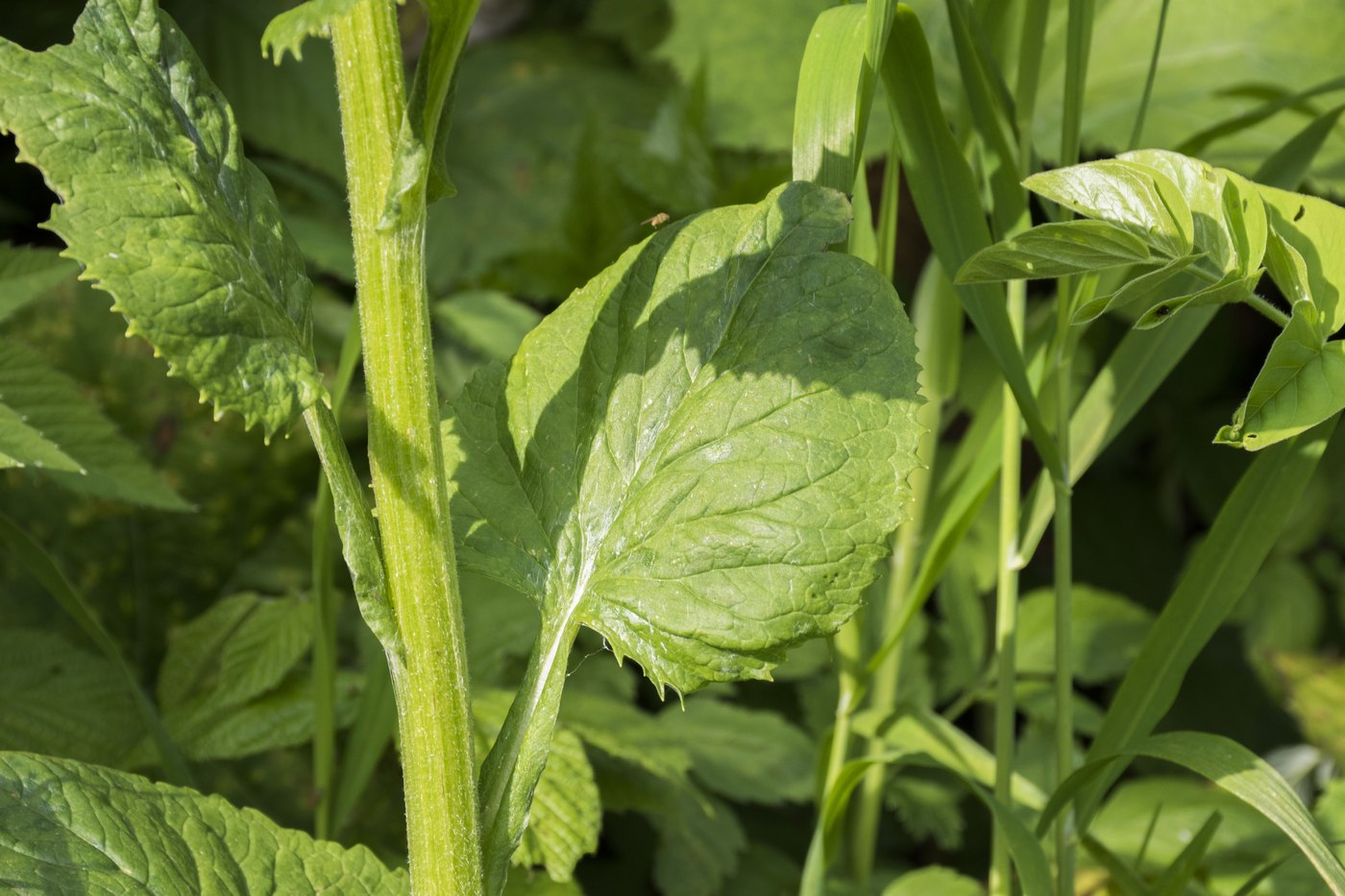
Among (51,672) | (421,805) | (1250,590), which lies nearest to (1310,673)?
(1250,590)

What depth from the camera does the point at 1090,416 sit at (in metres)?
1.00

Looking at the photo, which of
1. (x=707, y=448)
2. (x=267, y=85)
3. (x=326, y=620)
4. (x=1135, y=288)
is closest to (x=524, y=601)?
(x=326, y=620)

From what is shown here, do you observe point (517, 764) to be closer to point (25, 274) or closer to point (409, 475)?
point (409, 475)

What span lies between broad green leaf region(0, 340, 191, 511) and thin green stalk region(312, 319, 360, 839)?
0.24m

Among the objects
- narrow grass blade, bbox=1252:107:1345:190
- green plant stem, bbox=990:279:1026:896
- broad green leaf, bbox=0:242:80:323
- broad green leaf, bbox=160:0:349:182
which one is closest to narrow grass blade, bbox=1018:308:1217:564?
green plant stem, bbox=990:279:1026:896

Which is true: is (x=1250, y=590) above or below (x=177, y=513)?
below

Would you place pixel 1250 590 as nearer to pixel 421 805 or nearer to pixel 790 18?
pixel 790 18

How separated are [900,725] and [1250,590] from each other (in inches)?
45.3

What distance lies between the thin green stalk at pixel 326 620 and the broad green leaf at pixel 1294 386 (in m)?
0.54

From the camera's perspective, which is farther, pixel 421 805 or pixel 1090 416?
pixel 1090 416

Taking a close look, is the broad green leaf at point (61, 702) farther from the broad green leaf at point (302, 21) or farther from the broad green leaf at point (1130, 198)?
the broad green leaf at point (1130, 198)

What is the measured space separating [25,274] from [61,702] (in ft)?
1.26

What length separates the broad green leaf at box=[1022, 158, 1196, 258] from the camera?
2.11 ft

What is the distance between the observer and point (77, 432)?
1118 millimetres
